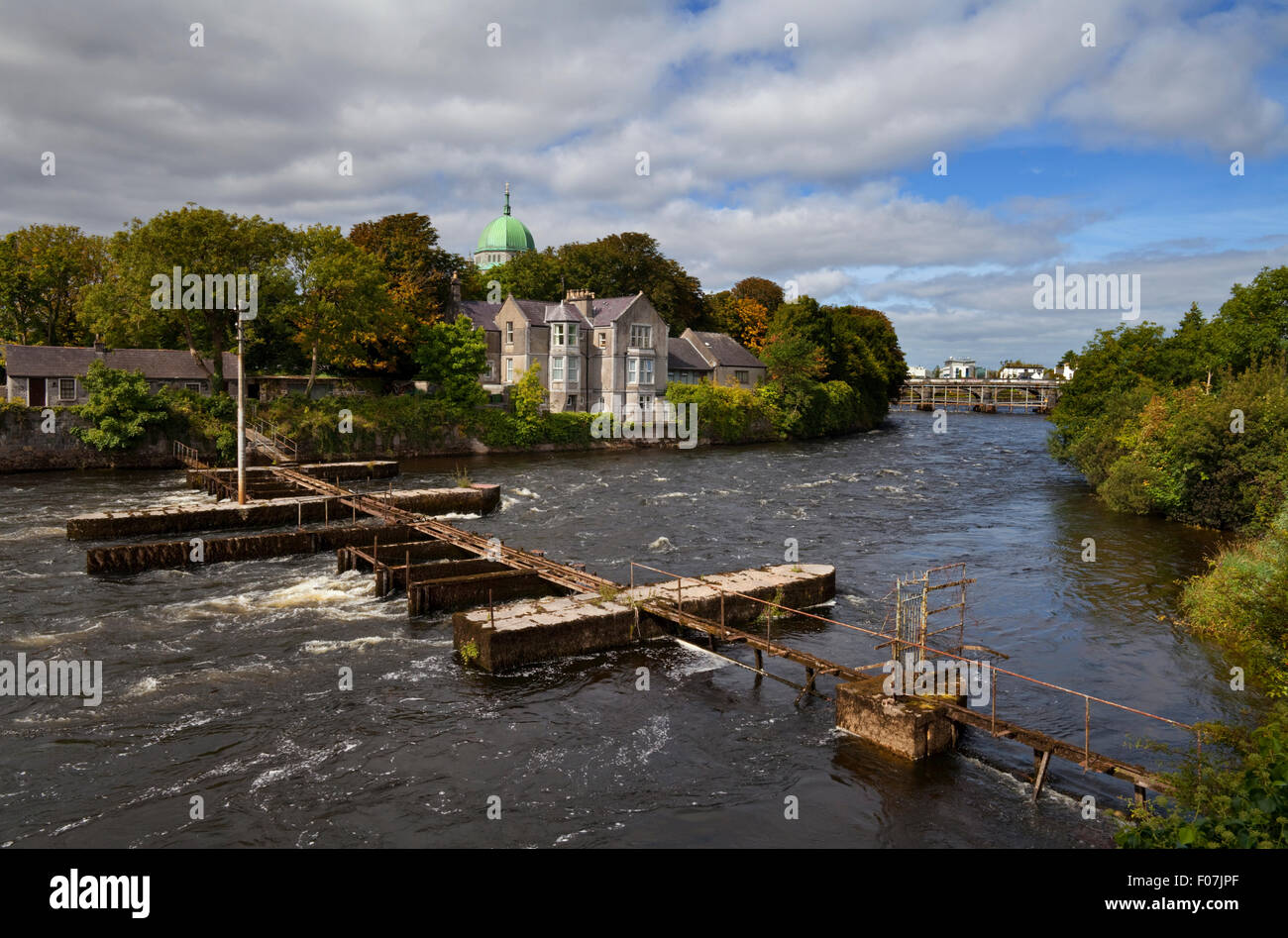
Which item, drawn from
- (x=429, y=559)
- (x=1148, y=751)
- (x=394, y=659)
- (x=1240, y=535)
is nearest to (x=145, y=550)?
(x=429, y=559)

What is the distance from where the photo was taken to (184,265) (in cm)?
5809

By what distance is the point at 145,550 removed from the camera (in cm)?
2958

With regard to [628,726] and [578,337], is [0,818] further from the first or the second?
[578,337]

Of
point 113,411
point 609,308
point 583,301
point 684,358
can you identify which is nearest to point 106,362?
point 113,411

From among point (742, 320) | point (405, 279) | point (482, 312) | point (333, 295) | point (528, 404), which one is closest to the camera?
point (333, 295)

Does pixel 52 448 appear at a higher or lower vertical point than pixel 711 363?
lower

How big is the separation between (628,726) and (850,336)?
10197 centimetres

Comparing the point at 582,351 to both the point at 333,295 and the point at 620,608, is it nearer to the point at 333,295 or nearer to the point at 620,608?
the point at 333,295

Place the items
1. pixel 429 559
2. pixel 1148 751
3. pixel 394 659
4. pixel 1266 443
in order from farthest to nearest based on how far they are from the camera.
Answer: pixel 1266 443 < pixel 429 559 < pixel 394 659 < pixel 1148 751

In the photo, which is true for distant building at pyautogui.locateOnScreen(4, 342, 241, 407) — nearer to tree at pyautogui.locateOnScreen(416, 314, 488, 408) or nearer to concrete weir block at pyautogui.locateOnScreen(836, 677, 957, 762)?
tree at pyautogui.locateOnScreen(416, 314, 488, 408)

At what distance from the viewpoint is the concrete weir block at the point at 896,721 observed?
15.6 m

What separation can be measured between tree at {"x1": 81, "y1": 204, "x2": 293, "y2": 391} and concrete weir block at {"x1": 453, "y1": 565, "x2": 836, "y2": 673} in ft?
152

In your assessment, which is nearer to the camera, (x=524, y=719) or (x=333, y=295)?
(x=524, y=719)

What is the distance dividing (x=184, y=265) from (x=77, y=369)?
38.3ft
